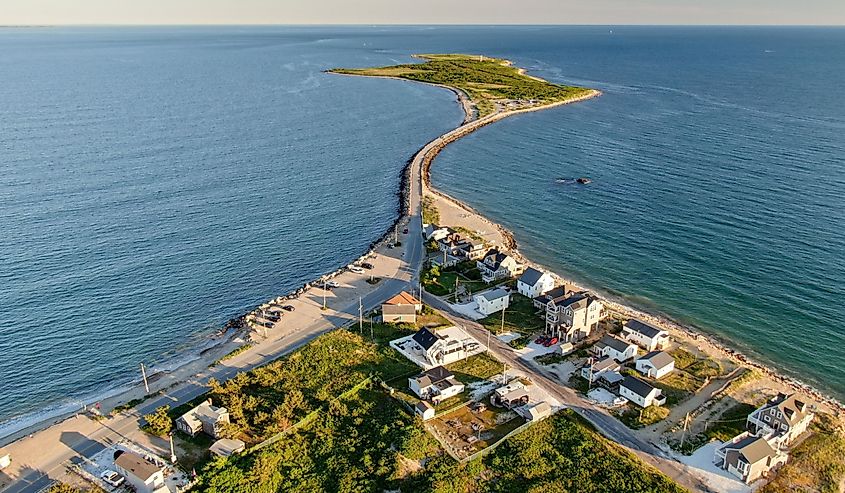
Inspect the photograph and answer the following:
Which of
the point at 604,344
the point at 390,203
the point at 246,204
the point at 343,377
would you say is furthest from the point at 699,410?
the point at 246,204

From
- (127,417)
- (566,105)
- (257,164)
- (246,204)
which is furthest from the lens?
(566,105)

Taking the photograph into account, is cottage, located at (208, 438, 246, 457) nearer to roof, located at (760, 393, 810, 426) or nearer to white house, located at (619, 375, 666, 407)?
white house, located at (619, 375, 666, 407)

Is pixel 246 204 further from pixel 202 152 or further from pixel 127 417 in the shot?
pixel 127 417

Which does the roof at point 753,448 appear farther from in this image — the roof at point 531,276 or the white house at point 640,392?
the roof at point 531,276

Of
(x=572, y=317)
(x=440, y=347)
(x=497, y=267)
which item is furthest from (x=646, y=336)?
(x=440, y=347)

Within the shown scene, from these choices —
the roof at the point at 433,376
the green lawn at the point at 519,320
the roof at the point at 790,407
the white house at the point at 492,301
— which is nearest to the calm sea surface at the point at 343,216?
the roof at the point at 790,407

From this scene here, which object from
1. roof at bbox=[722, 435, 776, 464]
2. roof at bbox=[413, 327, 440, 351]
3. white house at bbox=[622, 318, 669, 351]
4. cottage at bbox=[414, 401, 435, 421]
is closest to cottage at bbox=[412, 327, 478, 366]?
roof at bbox=[413, 327, 440, 351]
